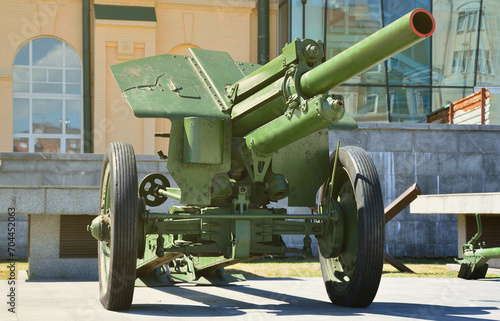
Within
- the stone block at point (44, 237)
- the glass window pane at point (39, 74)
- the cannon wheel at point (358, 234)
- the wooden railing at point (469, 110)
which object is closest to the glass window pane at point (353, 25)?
the wooden railing at point (469, 110)

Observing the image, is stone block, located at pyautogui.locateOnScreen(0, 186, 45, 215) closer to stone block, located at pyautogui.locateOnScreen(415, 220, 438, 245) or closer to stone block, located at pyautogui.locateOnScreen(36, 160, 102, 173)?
stone block, located at pyautogui.locateOnScreen(36, 160, 102, 173)

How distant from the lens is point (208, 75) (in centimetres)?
750

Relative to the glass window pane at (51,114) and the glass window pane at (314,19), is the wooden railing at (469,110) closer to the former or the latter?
the glass window pane at (314,19)

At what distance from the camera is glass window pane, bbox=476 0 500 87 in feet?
65.2

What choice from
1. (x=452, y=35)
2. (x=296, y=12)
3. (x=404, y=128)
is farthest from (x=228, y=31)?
(x=404, y=128)

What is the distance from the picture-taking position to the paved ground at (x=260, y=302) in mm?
5980

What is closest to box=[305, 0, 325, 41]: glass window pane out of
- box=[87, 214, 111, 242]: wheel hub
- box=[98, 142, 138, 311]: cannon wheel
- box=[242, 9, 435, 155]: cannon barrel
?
box=[242, 9, 435, 155]: cannon barrel

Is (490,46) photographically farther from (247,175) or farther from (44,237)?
(247,175)

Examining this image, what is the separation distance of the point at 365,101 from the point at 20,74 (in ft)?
27.3

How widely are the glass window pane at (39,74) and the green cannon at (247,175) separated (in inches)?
512

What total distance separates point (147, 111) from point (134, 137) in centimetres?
1267

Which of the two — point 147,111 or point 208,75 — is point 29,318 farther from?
point 208,75

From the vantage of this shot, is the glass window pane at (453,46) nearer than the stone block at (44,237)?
No

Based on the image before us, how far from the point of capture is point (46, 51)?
64.9 feet
